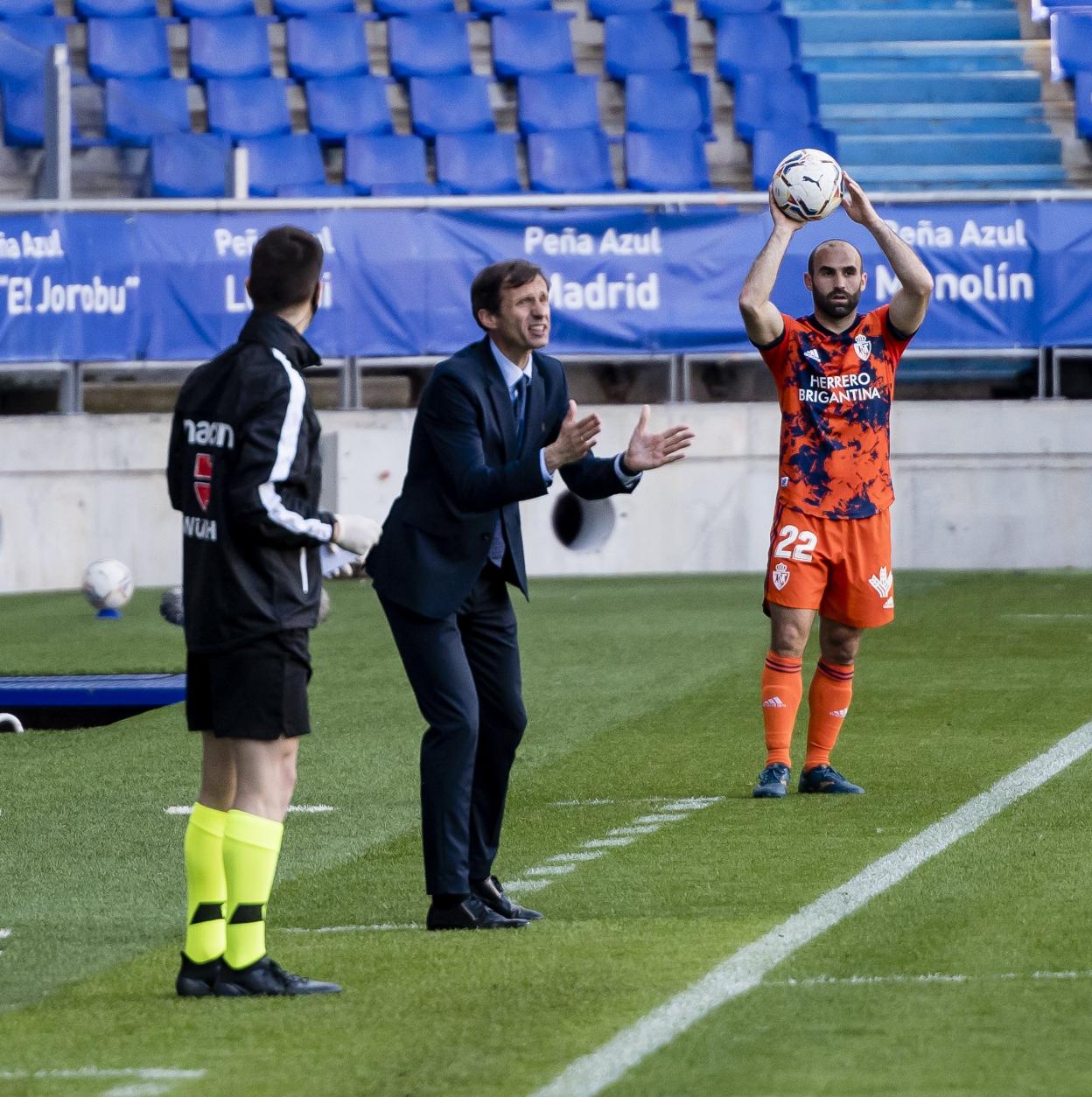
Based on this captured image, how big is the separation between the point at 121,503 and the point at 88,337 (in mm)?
1319

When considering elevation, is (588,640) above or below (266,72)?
below

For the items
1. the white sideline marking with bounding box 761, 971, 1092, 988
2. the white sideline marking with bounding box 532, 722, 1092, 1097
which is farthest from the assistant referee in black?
the white sideline marking with bounding box 761, 971, 1092, 988

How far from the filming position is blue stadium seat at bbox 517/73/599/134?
2080cm

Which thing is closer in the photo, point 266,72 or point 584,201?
point 584,201

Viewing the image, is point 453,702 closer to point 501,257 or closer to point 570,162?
point 501,257

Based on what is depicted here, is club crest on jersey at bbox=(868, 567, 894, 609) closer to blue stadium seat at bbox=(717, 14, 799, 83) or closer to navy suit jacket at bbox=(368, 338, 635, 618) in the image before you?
navy suit jacket at bbox=(368, 338, 635, 618)

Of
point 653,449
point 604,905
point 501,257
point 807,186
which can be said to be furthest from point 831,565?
point 501,257

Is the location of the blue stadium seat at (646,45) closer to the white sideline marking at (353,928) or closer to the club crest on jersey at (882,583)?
the club crest on jersey at (882,583)

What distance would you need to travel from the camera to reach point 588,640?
12.6 metres

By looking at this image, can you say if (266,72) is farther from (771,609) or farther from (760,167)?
(771,609)

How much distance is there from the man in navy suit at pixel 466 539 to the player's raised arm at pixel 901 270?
204 centimetres

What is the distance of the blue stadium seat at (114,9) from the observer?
21172 millimetres

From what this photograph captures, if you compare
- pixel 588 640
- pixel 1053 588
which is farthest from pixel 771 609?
pixel 1053 588

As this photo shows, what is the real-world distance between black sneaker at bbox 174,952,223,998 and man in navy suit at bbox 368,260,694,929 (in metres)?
0.78
